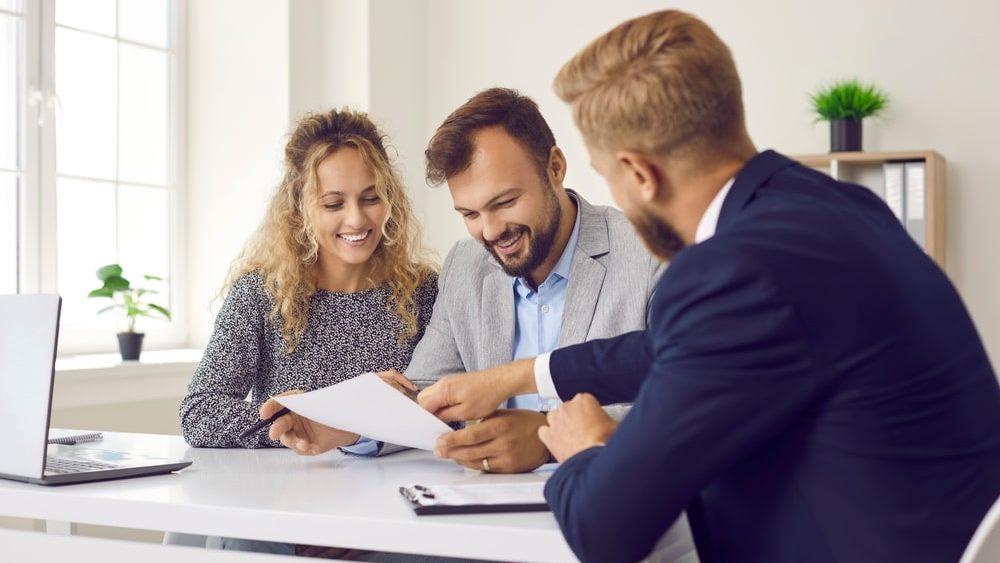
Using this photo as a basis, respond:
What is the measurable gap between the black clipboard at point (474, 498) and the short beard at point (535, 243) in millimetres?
672

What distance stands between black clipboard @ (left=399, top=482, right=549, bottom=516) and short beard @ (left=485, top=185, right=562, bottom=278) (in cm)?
67

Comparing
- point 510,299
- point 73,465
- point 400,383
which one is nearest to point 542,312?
point 510,299

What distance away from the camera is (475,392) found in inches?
66.6

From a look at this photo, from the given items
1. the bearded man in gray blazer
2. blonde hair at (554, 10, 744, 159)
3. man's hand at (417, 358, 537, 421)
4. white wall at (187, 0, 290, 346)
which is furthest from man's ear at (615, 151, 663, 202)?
white wall at (187, 0, 290, 346)

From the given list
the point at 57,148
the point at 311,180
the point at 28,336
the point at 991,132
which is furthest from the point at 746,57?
the point at 28,336

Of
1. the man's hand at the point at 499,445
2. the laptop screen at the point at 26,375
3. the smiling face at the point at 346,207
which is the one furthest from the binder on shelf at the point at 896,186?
the laptop screen at the point at 26,375

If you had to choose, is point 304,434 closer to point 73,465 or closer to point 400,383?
point 400,383

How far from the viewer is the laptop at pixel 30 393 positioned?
1.53 metres

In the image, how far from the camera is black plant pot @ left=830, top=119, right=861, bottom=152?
3.64 meters

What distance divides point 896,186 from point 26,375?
285cm

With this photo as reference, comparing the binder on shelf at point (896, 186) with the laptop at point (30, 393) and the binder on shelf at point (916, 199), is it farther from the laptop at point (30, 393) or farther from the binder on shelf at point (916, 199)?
the laptop at point (30, 393)

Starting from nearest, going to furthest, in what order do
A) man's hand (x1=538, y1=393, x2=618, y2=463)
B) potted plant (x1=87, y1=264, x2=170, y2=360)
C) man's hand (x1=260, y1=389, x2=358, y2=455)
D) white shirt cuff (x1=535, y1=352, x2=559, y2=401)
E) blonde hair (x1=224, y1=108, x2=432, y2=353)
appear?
man's hand (x1=538, y1=393, x2=618, y2=463)
white shirt cuff (x1=535, y1=352, x2=559, y2=401)
man's hand (x1=260, y1=389, x2=358, y2=455)
blonde hair (x1=224, y1=108, x2=432, y2=353)
potted plant (x1=87, y1=264, x2=170, y2=360)

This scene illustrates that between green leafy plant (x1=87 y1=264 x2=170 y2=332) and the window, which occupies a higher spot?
the window

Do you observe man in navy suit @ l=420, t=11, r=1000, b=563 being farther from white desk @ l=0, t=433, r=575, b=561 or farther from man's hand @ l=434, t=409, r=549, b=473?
man's hand @ l=434, t=409, r=549, b=473
